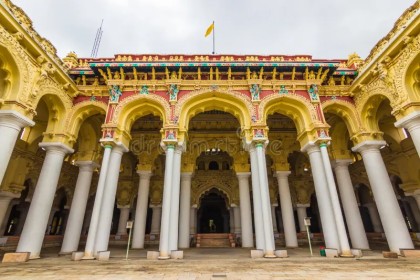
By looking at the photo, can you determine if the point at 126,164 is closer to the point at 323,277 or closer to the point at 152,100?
the point at 152,100

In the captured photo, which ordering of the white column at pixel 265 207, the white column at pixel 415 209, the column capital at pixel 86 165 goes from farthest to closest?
the white column at pixel 415 209 < the column capital at pixel 86 165 < the white column at pixel 265 207

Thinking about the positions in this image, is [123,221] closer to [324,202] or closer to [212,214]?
[212,214]

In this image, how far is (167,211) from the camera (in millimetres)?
8648

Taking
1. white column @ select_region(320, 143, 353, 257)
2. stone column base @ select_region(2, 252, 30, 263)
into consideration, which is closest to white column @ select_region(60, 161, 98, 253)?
stone column base @ select_region(2, 252, 30, 263)

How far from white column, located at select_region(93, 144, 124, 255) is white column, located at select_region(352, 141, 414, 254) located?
1068cm

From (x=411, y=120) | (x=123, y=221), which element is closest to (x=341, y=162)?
(x=411, y=120)

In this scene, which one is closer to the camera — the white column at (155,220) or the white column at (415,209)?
the white column at (415,209)

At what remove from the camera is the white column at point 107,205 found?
8609mm

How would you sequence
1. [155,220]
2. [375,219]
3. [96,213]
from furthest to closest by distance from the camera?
[375,219]
[155,220]
[96,213]

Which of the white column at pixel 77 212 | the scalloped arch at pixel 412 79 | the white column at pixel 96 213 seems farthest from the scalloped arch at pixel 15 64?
the scalloped arch at pixel 412 79

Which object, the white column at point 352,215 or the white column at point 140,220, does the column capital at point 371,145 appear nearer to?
the white column at point 352,215

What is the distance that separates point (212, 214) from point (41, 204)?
17.9 meters

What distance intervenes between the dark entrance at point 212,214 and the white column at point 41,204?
15868 mm

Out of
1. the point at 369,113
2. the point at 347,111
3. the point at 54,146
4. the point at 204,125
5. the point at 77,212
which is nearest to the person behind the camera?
the point at 54,146
